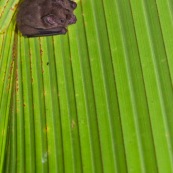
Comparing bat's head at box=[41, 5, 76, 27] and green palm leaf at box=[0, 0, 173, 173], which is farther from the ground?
bat's head at box=[41, 5, 76, 27]

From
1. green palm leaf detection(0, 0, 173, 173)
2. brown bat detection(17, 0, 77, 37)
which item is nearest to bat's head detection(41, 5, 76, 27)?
brown bat detection(17, 0, 77, 37)

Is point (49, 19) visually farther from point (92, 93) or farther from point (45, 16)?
point (92, 93)

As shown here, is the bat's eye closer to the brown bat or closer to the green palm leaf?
the brown bat

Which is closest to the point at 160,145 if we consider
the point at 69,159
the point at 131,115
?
the point at 131,115

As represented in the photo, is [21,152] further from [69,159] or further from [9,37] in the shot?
[9,37]

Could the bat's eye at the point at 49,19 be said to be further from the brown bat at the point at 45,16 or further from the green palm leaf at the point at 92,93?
the green palm leaf at the point at 92,93

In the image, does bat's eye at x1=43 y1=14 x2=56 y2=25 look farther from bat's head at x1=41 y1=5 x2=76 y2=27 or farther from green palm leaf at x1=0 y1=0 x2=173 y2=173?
green palm leaf at x1=0 y1=0 x2=173 y2=173

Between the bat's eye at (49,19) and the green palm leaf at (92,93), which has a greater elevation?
the bat's eye at (49,19)

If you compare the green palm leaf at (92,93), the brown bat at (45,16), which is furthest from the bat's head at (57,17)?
the green palm leaf at (92,93)

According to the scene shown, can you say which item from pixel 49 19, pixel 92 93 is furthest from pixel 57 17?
pixel 92 93

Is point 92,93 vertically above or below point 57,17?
below
